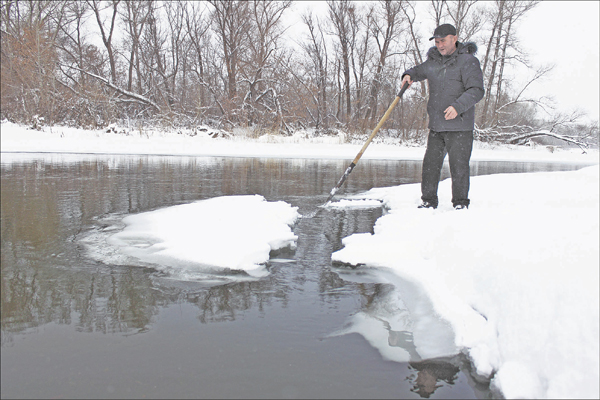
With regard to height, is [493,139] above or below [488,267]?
above

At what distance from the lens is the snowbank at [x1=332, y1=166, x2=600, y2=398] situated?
149 centimetres

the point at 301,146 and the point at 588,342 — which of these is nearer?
the point at 588,342

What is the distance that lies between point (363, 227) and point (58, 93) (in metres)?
19.3

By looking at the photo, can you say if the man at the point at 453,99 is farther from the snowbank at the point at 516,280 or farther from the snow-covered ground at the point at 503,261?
the snowbank at the point at 516,280

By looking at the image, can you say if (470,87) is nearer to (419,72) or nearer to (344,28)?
(419,72)

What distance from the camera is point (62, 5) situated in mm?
25375

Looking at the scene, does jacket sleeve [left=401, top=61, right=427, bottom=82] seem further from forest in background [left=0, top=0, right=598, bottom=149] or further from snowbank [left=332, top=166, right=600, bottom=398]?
forest in background [left=0, top=0, right=598, bottom=149]

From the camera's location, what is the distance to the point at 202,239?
315 cm

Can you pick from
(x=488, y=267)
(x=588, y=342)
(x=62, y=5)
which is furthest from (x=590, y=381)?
(x=62, y=5)

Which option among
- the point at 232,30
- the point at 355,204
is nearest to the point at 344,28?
the point at 232,30

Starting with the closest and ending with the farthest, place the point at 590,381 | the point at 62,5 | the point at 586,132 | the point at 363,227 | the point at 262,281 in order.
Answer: the point at 590,381 < the point at 262,281 < the point at 363,227 < the point at 586,132 < the point at 62,5

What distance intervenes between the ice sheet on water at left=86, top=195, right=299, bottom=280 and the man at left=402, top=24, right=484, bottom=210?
149 cm

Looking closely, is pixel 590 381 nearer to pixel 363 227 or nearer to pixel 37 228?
pixel 363 227

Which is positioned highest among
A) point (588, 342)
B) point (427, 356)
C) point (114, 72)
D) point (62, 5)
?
point (62, 5)
